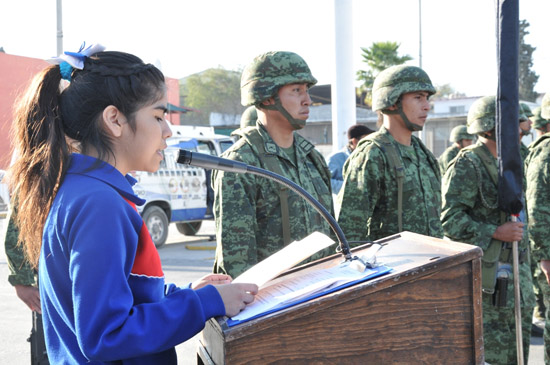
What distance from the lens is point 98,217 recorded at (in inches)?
54.1

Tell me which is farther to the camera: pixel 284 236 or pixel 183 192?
pixel 183 192

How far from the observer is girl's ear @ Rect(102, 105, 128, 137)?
5.17ft

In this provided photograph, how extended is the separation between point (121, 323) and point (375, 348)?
25.5 inches

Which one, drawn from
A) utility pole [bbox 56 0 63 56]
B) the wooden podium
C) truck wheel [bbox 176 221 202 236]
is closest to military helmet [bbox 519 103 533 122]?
the wooden podium

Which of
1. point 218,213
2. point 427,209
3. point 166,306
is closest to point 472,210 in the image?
point 427,209

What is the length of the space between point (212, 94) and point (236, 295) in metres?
58.6

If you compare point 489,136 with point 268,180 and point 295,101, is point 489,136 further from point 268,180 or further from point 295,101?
point 268,180

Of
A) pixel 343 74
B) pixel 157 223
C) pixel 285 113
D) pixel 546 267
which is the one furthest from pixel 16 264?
pixel 343 74

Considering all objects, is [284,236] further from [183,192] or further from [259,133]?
[183,192]

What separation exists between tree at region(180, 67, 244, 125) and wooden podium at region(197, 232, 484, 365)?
184 ft

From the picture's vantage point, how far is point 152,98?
166 centimetres

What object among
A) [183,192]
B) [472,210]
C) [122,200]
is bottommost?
[183,192]

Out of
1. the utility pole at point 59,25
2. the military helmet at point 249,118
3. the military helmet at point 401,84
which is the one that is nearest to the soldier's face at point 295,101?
the military helmet at point 401,84

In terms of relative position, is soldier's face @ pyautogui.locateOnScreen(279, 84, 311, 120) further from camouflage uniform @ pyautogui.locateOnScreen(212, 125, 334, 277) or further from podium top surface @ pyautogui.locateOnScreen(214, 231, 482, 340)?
podium top surface @ pyautogui.locateOnScreen(214, 231, 482, 340)
